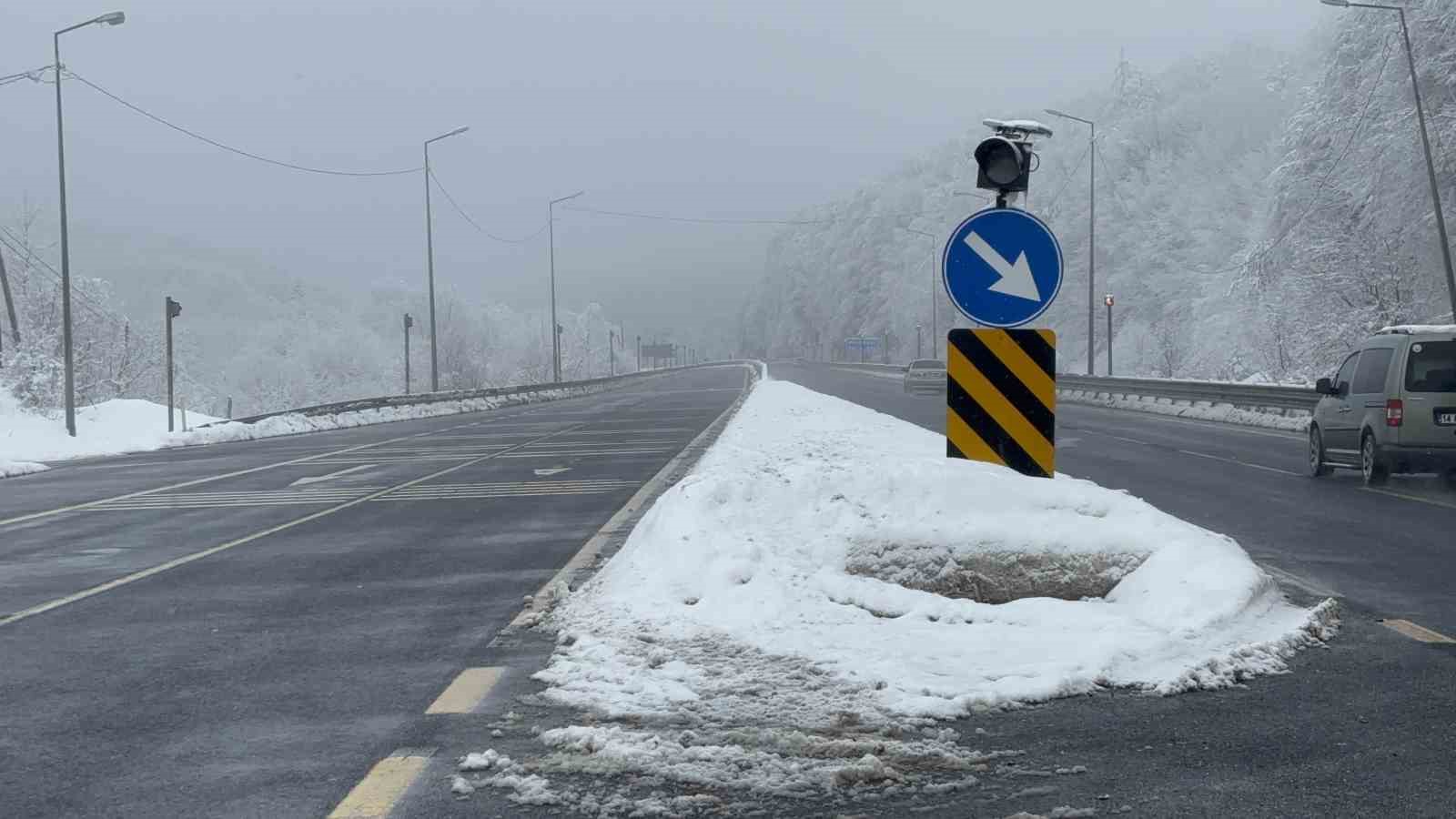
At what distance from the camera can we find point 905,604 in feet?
24.0

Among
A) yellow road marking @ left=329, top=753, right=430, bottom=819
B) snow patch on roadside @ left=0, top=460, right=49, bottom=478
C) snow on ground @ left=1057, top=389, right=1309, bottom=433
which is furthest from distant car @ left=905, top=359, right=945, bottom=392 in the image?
yellow road marking @ left=329, top=753, right=430, bottom=819

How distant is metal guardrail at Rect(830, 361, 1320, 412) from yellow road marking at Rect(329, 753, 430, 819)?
24488 millimetres

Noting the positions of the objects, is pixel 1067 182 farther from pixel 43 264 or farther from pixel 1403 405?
pixel 1403 405

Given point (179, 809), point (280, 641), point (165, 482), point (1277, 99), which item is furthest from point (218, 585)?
point (1277, 99)

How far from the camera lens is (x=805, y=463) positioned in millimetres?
11242

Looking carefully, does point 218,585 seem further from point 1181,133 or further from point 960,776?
point 1181,133

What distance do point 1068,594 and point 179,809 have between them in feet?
15.7

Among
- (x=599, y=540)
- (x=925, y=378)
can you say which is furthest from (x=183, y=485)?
(x=925, y=378)

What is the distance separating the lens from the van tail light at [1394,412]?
51.6 feet

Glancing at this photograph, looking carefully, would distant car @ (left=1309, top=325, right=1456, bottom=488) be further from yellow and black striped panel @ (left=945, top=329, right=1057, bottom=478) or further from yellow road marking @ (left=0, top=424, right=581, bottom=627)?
yellow road marking @ (left=0, top=424, right=581, bottom=627)

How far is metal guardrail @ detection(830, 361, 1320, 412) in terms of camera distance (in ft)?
97.4

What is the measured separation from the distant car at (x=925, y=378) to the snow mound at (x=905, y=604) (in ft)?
157

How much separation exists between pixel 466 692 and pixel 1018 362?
14.9 feet

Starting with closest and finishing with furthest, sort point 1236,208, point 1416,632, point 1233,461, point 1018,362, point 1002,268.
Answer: point 1416,632, point 1002,268, point 1018,362, point 1233,461, point 1236,208
